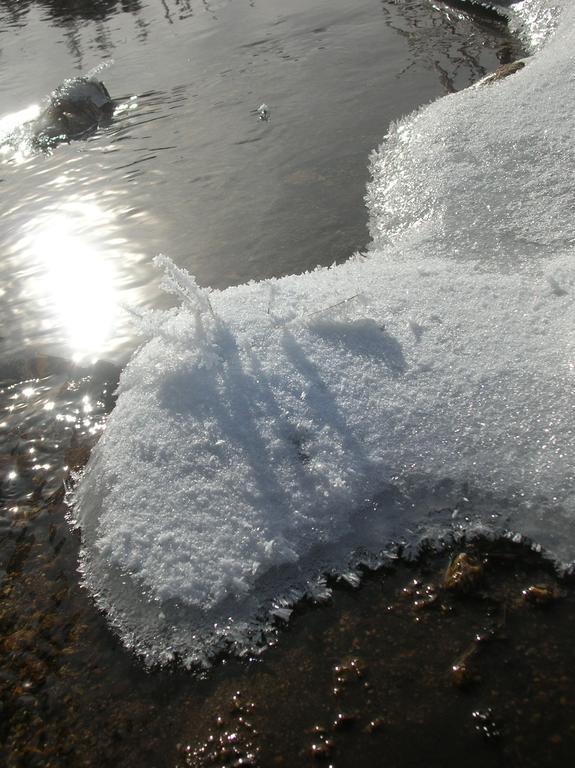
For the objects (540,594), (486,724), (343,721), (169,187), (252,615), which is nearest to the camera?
(486,724)

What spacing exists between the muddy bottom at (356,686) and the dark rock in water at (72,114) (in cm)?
777

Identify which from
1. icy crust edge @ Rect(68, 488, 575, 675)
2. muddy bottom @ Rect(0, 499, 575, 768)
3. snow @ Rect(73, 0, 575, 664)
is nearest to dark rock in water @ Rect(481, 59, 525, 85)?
snow @ Rect(73, 0, 575, 664)

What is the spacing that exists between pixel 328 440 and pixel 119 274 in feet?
10.4

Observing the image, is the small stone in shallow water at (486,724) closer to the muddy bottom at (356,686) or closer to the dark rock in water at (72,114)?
the muddy bottom at (356,686)

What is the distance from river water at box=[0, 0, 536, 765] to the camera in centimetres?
372

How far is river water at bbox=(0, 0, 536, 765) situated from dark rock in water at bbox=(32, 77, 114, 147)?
347 mm

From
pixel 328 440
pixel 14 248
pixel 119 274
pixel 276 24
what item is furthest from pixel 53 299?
pixel 276 24

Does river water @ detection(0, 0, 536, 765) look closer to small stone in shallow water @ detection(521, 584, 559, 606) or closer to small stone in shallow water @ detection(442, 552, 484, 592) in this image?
small stone in shallow water @ detection(442, 552, 484, 592)

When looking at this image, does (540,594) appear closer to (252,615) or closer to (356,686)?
(356,686)

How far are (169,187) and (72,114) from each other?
3.37m

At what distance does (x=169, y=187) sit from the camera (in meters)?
6.41

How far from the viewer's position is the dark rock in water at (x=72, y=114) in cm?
859

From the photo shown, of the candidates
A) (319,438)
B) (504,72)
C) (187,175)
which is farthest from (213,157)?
(319,438)

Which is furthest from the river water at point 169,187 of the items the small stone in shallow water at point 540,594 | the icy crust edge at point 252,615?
the small stone in shallow water at point 540,594
